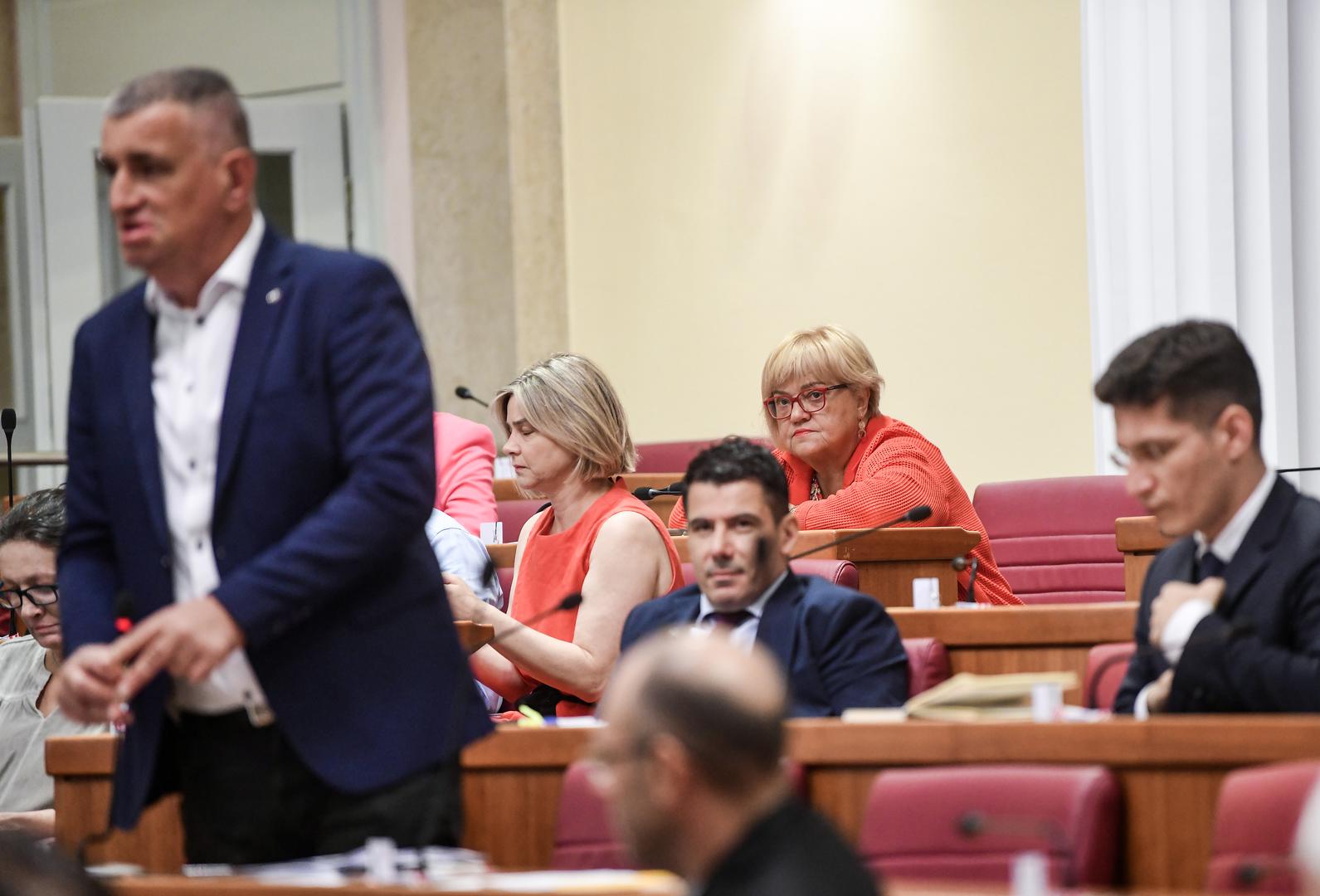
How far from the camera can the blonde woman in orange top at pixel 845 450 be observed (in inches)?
167

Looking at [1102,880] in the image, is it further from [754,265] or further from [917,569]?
[754,265]

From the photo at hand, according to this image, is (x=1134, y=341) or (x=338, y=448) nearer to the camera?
Result: (x=338, y=448)

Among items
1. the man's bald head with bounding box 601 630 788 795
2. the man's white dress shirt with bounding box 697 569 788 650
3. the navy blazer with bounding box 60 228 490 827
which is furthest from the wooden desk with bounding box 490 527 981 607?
the man's bald head with bounding box 601 630 788 795

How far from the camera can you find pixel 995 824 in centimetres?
207

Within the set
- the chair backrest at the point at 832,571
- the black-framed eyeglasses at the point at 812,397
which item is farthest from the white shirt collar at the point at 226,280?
the black-framed eyeglasses at the point at 812,397

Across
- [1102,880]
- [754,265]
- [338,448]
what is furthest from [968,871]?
[754,265]

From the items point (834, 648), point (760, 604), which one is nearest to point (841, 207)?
point (760, 604)

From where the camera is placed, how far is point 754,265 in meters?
6.77

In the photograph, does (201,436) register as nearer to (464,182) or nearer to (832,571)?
(832,571)

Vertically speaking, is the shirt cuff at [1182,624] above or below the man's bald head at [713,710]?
below

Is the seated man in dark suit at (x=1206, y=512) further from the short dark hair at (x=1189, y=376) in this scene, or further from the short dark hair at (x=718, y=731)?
the short dark hair at (x=718, y=731)

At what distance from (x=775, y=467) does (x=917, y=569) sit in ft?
2.70

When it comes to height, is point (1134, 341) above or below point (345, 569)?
above

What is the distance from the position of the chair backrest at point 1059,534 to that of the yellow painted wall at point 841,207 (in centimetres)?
142
